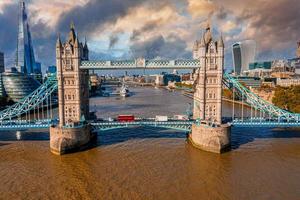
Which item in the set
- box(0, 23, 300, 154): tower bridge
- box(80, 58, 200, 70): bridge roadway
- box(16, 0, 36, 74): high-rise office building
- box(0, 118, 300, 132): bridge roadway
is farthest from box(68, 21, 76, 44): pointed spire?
box(16, 0, 36, 74): high-rise office building

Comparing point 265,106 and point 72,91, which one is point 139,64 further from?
point 265,106

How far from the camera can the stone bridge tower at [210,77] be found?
48.4 m

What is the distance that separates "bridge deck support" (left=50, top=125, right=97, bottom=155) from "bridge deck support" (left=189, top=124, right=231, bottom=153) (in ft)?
59.2

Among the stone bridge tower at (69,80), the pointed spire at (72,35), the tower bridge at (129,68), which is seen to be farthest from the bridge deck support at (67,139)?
the pointed spire at (72,35)

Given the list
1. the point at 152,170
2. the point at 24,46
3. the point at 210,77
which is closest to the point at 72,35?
the point at 210,77

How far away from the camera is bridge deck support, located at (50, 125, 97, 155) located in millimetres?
45281

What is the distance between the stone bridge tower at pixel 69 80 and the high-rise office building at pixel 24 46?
104m

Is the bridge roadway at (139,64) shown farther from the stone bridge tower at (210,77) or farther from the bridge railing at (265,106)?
the bridge railing at (265,106)

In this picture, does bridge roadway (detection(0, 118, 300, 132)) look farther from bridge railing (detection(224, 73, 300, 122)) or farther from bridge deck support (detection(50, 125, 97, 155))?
bridge deck support (detection(50, 125, 97, 155))

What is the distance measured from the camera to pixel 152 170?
128 feet

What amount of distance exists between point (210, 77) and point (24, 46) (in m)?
120

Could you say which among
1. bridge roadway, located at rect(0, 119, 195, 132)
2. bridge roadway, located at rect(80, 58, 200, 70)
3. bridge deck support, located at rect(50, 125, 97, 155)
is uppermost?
bridge roadway, located at rect(80, 58, 200, 70)

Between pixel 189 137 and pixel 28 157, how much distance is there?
83.4ft

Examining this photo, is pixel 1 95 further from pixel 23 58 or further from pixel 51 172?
pixel 51 172
